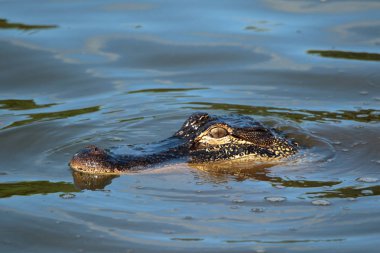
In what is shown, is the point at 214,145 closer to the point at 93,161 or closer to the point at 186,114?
the point at 93,161

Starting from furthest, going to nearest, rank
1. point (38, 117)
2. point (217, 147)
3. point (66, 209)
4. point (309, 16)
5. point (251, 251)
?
point (309, 16), point (38, 117), point (217, 147), point (66, 209), point (251, 251)

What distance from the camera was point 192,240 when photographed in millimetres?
7520

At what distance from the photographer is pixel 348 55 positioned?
13828 millimetres

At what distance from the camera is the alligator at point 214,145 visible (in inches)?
364

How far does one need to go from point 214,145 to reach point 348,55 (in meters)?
4.99

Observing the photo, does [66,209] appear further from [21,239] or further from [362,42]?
[362,42]

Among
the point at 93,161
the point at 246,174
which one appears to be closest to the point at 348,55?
the point at 246,174

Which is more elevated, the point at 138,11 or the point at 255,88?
the point at 138,11

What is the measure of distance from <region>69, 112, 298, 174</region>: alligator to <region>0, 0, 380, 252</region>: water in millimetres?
152

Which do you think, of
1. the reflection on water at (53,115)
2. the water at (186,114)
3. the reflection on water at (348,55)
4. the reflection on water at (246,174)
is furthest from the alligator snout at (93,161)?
the reflection on water at (348,55)

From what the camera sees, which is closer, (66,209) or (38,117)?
(66,209)

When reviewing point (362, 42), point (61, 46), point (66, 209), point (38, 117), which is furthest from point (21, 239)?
point (362, 42)

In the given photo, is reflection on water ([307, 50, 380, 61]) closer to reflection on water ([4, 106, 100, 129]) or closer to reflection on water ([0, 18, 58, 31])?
reflection on water ([4, 106, 100, 129])

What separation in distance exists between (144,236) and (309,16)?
351 inches
